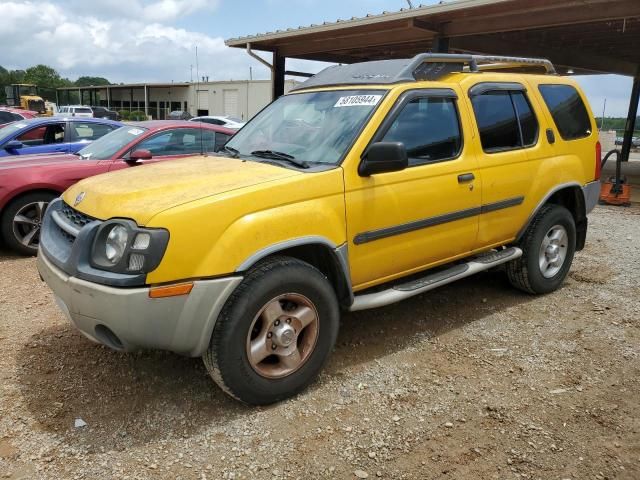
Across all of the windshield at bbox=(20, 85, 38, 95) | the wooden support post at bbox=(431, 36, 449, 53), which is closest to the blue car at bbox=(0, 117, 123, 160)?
the wooden support post at bbox=(431, 36, 449, 53)

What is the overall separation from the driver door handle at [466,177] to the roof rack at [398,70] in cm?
79

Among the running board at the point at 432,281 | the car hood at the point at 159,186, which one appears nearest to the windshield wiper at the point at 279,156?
the car hood at the point at 159,186

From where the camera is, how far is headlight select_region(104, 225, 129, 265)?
2.68 metres

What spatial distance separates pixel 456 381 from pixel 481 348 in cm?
58

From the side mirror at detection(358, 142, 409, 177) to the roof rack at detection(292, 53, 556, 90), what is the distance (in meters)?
0.74

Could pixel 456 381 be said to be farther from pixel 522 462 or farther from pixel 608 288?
pixel 608 288

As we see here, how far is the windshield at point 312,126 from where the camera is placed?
11.4 feet

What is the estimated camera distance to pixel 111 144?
6816 millimetres

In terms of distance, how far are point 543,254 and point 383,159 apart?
2480 mm

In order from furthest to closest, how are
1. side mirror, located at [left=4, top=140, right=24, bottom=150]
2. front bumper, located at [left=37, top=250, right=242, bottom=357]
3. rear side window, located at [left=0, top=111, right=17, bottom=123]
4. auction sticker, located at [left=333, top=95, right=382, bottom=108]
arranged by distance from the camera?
rear side window, located at [left=0, top=111, right=17, bottom=123]
side mirror, located at [left=4, top=140, right=24, bottom=150]
auction sticker, located at [left=333, top=95, right=382, bottom=108]
front bumper, located at [left=37, top=250, right=242, bottom=357]

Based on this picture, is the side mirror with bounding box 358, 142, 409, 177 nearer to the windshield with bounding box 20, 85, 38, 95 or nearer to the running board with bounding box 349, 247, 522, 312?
the running board with bounding box 349, 247, 522, 312

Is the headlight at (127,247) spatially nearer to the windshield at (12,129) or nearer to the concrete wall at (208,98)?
the windshield at (12,129)

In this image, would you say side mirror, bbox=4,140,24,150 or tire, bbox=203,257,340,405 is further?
side mirror, bbox=4,140,24,150

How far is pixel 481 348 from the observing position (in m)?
3.89
